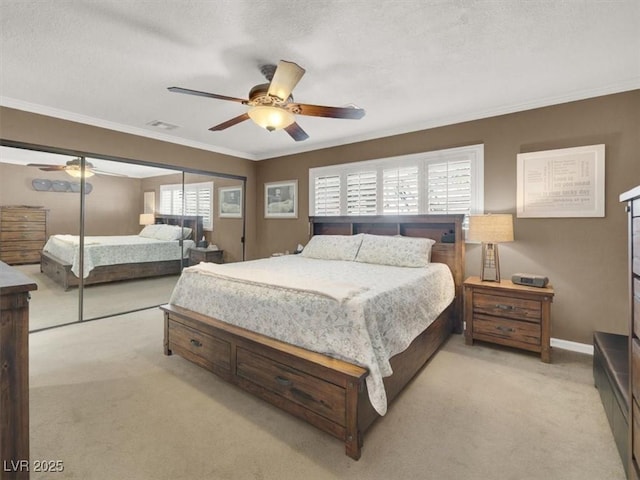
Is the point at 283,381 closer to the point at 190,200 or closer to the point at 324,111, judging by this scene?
the point at 324,111

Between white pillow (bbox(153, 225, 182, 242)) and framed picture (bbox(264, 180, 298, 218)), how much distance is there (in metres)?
1.57

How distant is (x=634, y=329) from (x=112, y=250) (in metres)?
5.15

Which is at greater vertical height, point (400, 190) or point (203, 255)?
point (400, 190)

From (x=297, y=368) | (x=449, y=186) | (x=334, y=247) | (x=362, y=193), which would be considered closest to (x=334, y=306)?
(x=297, y=368)

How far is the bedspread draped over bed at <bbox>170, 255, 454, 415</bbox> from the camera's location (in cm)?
178

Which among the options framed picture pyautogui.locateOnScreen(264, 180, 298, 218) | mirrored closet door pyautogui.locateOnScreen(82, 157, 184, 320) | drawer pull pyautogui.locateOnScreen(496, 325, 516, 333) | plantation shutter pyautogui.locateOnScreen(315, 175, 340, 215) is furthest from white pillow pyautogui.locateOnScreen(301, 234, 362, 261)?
mirrored closet door pyautogui.locateOnScreen(82, 157, 184, 320)

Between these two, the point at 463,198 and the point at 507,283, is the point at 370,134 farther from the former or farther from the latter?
the point at 507,283

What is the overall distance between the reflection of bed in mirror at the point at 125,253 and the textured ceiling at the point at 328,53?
62.3 inches

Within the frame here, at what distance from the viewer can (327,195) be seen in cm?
488

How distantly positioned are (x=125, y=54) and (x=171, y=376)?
2.58 m

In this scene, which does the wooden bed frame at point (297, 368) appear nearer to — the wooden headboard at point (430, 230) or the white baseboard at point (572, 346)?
the wooden headboard at point (430, 230)

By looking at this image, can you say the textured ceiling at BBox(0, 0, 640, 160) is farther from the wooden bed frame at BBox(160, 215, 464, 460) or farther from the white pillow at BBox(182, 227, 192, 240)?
the wooden bed frame at BBox(160, 215, 464, 460)

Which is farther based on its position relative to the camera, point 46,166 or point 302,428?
point 46,166

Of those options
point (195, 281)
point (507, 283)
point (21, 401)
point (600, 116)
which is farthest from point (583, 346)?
point (21, 401)
